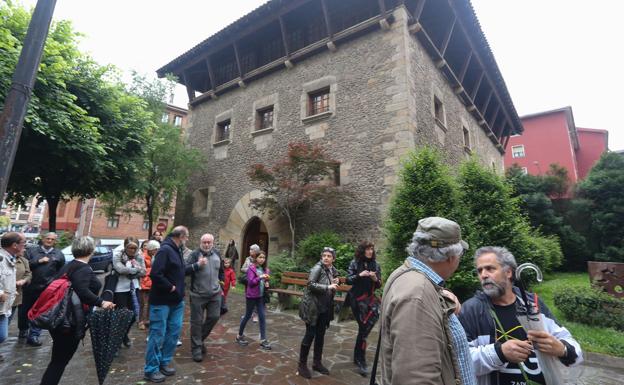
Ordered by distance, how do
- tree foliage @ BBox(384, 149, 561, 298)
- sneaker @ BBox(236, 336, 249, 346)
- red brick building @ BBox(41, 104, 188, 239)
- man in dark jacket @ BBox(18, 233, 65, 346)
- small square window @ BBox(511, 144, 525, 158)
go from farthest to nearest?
red brick building @ BBox(41, 104, 188, 239) < small square window @ BBox(511, 144, 525, 158) < tree foliage @ BBox(384, 149, 561, 298) < sneaker @ BBox(236, 336, 249, 346) < man in dark jacket @ BBox(18, 233, 65, 346)

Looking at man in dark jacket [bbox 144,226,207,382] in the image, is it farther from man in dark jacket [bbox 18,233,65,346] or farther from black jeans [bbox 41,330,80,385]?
man in dark jacket [bbox 18,233,65,346]

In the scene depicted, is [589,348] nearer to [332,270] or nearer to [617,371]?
[617,371]

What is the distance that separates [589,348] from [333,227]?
6422 mm

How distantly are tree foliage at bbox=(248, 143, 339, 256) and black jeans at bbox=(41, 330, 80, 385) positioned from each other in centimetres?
710

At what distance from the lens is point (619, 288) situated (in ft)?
Result: 20.8

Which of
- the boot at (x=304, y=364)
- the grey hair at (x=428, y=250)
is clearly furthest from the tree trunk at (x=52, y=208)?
the grey hair at (x=428, y=250)

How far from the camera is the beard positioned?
6.88 feet

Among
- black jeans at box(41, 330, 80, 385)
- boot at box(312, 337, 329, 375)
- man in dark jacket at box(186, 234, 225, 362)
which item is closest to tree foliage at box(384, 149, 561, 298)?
boot at box(312, 337, 329, 375)

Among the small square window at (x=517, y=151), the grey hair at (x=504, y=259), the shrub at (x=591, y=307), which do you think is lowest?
the shrub at (x=591, y=307)

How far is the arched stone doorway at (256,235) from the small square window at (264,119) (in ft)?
12.9

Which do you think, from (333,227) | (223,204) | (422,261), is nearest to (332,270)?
(422,261)

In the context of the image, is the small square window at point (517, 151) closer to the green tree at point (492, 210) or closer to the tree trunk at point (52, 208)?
the green tree at point (492, 210)

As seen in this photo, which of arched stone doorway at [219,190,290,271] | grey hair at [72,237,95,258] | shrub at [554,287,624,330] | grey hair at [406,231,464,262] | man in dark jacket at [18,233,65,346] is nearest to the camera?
grey hair at [406,231,464,262]

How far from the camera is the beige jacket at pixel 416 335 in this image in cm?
130
